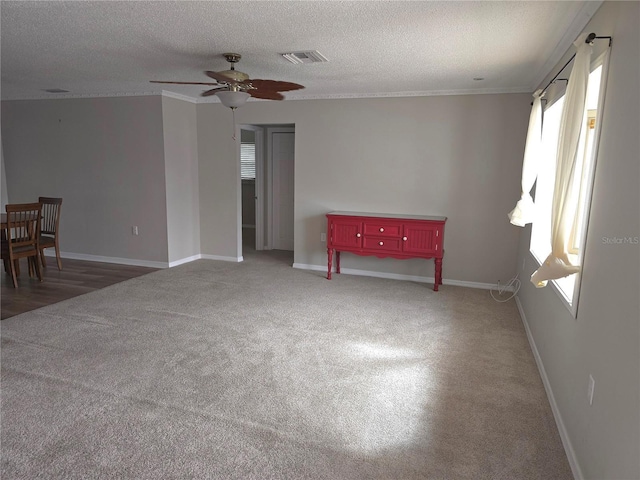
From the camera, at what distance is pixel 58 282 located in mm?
5086

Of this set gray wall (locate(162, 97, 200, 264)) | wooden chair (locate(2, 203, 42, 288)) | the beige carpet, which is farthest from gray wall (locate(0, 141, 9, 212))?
the beige carpet

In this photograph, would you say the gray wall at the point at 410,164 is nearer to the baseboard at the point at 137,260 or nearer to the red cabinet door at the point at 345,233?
the red cabinet door at the point at 345,233

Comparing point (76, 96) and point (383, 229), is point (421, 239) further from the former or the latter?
point (76, 96)

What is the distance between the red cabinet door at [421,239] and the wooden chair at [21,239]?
169 inches

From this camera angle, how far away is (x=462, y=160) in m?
5.10

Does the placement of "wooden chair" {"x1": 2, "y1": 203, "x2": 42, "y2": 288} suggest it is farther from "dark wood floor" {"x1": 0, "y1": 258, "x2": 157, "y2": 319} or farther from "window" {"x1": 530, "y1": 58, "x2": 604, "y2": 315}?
"window" {"x1": 530, "y1": 58, "x2": 604, "y2": 315}

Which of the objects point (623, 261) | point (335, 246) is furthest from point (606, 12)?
point (335, 246)

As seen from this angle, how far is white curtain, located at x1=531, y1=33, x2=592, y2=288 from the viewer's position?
2174mm

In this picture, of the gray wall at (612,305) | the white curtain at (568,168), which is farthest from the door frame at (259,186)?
the gray wall at (612,305)

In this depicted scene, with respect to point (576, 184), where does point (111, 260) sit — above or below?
below

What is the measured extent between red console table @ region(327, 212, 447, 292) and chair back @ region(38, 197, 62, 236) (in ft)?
11.3

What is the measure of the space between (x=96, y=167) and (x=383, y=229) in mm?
4126

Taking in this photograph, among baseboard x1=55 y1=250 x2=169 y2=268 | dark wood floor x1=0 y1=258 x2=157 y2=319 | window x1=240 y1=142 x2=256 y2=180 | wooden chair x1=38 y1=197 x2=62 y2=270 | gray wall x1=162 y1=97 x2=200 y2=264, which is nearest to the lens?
dark wood floor x1=0 y1=258 x2=157 y2=319

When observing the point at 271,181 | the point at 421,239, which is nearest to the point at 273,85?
the point at 421,239
